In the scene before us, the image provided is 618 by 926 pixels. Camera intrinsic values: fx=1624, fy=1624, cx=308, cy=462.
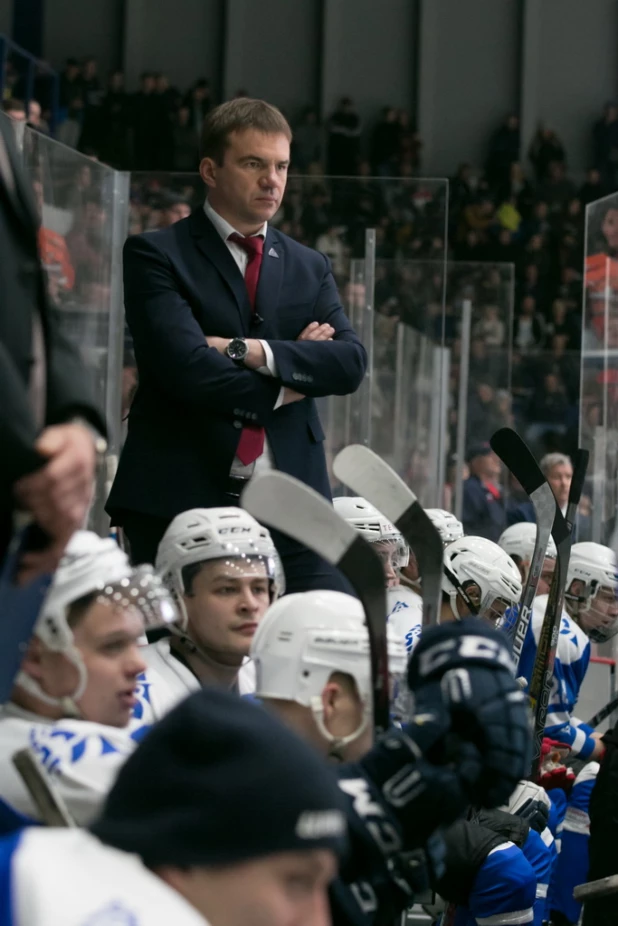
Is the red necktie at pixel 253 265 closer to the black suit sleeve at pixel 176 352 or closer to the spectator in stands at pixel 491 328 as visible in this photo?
the black suit sleeve at pixel 176 352

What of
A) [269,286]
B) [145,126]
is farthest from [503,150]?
[269,286]

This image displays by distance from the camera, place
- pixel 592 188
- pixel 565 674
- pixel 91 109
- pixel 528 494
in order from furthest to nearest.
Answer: pixel 592 188, pixel 91 109, pixel 565 674, pixel 528 494

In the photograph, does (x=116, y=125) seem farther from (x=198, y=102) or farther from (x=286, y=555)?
(x=286, y=555)

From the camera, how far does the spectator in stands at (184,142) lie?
13938 millimetres

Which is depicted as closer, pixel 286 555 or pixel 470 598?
pixel 286 555

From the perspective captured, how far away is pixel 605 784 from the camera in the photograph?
2842 millimetres

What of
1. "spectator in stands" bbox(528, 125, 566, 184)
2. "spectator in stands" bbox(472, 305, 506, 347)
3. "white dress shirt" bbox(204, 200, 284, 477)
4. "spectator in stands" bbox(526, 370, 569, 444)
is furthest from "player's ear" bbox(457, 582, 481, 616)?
"spectator in stands" bbox(528, 125, 566, 184)

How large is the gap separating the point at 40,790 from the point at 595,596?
12.2ft

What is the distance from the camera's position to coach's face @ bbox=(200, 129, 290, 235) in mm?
3281

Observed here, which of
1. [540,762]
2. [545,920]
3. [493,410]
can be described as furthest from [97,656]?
[493,410]

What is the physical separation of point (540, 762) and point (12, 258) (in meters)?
2.40

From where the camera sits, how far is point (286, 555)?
10.6ft

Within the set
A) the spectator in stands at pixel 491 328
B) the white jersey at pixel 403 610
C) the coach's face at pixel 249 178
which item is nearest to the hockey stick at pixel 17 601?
the coach's face at pixel 249 178

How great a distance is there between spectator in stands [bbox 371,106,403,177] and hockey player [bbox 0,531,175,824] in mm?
13149
